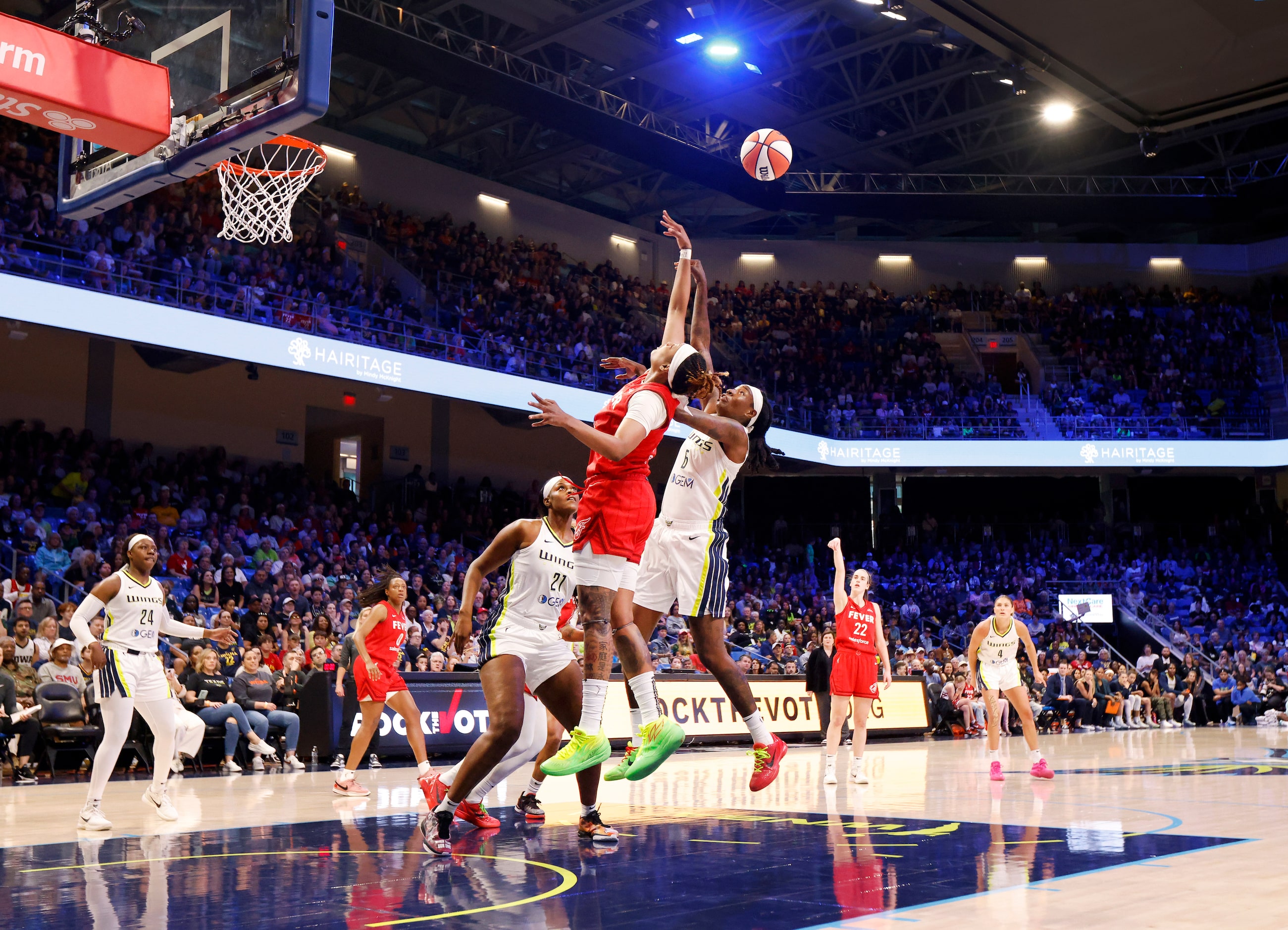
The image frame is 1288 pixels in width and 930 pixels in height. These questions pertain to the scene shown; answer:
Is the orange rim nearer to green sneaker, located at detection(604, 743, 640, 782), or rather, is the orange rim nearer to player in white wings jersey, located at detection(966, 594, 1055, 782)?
player in white wings jersey, located at detection(966, 594, 1055, 782)

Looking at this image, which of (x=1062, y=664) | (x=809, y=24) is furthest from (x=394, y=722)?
(x=809, y=24)

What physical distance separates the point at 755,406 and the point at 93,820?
16.9 ft

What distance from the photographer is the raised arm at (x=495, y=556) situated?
21.4 feet

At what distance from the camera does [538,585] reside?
22.8 ft

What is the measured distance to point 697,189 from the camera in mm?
34562

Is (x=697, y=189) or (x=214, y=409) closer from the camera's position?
(x=214, y=409)

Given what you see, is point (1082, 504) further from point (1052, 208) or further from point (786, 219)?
point (786, 219)

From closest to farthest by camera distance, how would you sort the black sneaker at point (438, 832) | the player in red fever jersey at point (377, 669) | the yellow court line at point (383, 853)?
the yellow court line at point (383, 853)
the black sneaker at point (438, 832)
the player in red fever jersey at point (377, 669)

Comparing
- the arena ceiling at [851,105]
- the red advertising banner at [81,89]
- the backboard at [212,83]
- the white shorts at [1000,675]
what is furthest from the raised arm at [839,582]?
the arena ceiling at [851,105]

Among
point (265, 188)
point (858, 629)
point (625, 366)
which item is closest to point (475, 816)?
point (625, 366)

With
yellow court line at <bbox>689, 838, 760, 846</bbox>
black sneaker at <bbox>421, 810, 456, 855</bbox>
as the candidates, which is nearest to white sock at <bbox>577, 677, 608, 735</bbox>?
black sneaker at <bbox>421, 810, 456, 855</bbox>

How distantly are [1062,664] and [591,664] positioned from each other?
20969 millimetres

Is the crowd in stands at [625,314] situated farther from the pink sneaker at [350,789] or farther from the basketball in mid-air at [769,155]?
the pink sneaker at [350,789]

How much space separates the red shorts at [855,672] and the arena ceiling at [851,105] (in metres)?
11.8
